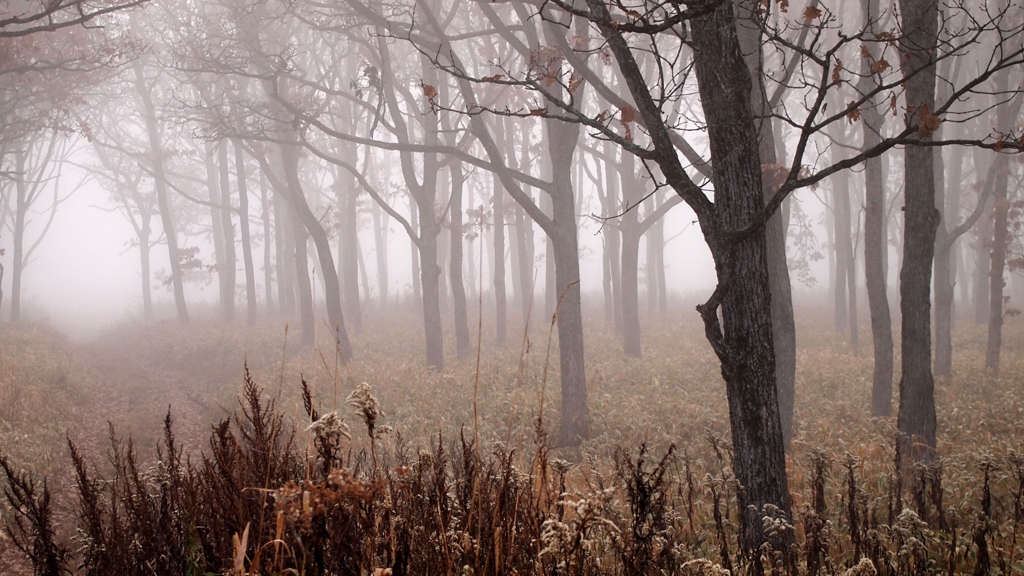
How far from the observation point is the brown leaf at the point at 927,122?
3.60 m

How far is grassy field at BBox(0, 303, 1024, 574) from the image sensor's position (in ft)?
7.43

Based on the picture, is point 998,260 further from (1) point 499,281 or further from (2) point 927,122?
(1) point 499,281

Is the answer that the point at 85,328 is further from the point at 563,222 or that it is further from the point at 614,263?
the point at 563,222

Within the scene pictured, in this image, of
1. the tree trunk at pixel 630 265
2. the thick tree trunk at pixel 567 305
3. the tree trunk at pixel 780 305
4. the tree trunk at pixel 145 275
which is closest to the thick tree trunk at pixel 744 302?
the tree trunk at pixel 780 305

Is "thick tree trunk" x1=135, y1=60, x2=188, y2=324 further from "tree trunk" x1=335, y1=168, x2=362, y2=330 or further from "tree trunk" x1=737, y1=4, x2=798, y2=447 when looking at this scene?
"tree trunk" x1=737, y1=4, x2=798, y2=447

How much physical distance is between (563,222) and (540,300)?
18499 millimetres

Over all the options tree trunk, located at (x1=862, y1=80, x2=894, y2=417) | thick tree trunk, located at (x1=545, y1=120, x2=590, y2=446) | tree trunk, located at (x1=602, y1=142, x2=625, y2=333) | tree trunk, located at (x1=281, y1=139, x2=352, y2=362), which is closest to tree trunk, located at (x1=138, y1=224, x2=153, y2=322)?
tree trunk, located at (x1=281, y1=139, x2=352, y2=362)

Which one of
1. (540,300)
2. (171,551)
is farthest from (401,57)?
(171,551)

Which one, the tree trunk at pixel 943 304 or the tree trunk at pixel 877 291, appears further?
the tree trunk at pixel 943 304

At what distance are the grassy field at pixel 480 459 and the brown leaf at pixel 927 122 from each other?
216 centimetres

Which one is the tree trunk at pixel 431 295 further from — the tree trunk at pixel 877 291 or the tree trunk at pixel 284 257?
the tree trunk at pixel 284 257

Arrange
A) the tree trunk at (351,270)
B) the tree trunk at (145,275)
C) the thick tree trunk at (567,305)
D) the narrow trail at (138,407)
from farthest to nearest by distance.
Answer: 1. the tree trunk at (145,275)
2. the tree trunk at (351,270)
3. the narrow trail at (138,407)
4. the thick tree trunk at (567,305)

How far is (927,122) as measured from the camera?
365 cm

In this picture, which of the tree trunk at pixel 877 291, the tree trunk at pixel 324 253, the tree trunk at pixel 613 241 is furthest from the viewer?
the tree trunk at pixel 613 241
